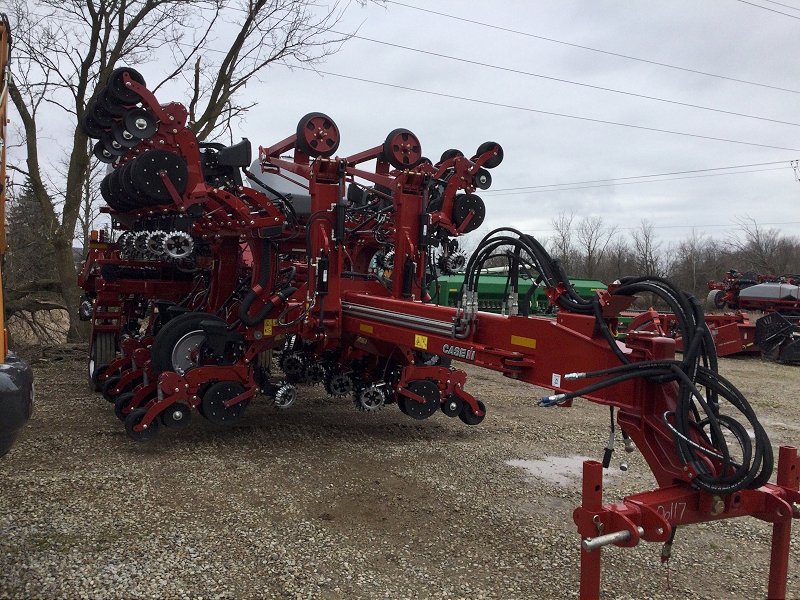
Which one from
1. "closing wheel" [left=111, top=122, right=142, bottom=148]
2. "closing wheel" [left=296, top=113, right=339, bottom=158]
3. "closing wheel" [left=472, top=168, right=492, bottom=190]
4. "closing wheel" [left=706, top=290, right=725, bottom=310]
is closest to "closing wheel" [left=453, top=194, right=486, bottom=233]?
"closing wheel" [left=472, top=168, right=492, bottom=190]

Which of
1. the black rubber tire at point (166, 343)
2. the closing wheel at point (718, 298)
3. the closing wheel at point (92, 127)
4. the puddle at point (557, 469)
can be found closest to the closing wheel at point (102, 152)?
the closing wheel at point (92, 127)

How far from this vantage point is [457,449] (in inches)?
236

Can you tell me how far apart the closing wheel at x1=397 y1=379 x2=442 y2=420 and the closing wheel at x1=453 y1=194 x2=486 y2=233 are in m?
1.73

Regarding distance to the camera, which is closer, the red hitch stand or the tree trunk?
the red hitch stand

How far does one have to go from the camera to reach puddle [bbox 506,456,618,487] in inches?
207

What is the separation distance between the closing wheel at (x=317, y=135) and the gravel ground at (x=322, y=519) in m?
2.79

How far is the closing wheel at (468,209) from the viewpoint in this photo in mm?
6578

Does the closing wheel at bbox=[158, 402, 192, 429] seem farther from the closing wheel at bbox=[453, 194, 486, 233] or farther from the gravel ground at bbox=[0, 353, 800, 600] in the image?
the closing wheel at bbox=[453, 194, 486, 233]

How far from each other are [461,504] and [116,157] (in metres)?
4.50

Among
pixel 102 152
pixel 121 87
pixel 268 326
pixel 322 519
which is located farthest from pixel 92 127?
pixel 322 519

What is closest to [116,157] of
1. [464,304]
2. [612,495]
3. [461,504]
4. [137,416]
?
[137,416]

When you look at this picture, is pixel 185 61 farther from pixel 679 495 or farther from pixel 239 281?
Answer: pixel 679 495

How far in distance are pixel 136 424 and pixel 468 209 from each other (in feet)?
12.5

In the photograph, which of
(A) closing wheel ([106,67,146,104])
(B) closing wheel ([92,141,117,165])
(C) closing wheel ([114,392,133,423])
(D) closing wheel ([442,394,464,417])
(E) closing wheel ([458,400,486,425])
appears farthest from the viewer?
(E) closing wheel ([458,400,486,425])
